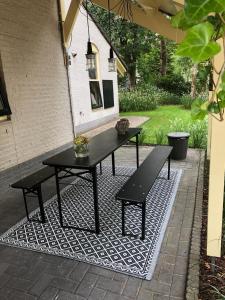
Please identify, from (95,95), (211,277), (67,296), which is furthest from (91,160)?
(95,95)

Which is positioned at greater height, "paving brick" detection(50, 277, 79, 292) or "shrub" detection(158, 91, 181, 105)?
"shrub" detection(158, 91, 181, 105)

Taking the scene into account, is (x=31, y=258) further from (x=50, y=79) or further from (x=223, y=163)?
(x=50, y=79)

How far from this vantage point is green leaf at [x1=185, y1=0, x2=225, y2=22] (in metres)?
0.66

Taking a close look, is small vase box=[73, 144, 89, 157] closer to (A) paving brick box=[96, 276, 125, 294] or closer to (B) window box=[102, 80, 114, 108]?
(A) paving brick box=[96, 276, 125, 294]

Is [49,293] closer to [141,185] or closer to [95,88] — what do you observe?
[141,185]

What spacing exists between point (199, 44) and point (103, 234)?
282 centimetres

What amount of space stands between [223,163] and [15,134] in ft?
14.4

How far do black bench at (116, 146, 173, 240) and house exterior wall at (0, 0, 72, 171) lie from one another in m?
2.88

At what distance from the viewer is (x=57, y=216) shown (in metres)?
3.64

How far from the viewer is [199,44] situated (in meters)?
0.69

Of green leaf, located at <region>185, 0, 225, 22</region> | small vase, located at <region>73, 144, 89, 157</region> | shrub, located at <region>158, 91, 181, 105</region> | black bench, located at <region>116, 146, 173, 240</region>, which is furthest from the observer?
shrub, located at <region>158, 91, 181, 105</region>

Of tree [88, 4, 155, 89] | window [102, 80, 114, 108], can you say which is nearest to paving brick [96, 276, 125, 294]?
window [102, 80, 114, 108]

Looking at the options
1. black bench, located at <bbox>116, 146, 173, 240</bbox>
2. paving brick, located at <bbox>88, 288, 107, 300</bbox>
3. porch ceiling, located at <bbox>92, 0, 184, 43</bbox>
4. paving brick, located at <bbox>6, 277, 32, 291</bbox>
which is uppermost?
porch ceiling, located at <bbox>92, 0, 184, 43</bbox>

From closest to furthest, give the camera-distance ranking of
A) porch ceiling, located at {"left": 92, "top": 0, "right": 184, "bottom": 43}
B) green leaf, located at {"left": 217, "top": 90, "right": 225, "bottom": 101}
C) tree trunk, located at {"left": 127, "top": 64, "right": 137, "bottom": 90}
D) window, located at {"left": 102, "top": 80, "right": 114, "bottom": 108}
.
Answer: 1. green leaf, located at {"left": 217, "top": 90, "right": 225, "bottom": 101}
2. porch ceiling, located at {"left": 92, "top": 0, "right": 184, "bottom": 43}
3. window, located at {"left": 102, "top": 80, "right": 114, "bottom": 108}
4. tree trunk, located at {"left": 127, "top": 64, "right": 137, "bottom": 90}
